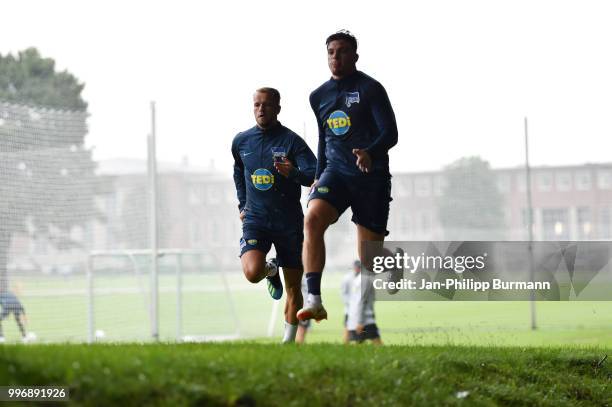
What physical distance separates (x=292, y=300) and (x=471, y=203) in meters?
10.4

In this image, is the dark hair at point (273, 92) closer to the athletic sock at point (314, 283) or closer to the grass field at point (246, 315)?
the athletic sock at point (314, 283)

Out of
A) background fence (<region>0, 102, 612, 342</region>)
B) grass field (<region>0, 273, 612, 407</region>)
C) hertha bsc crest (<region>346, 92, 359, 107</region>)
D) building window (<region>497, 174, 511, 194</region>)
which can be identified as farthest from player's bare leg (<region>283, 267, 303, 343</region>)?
building window (<region>497, 174, 511, 194</region>)

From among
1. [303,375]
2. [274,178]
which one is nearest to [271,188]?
[274,178]

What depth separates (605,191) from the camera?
20141 millimetres

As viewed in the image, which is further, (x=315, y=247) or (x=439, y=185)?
(x=439, y=185)

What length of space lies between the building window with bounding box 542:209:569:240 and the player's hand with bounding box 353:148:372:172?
10341 millimetres

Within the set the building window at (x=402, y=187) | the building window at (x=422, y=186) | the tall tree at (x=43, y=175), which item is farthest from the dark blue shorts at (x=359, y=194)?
the tall tree at (x=43, y=175)

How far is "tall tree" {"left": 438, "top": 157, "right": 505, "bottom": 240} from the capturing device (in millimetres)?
20047

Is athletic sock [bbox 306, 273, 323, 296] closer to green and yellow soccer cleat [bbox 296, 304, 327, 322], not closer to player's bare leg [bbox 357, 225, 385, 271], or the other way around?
green and yellow soccer cleat [bbox 296, 304, 327, 322]

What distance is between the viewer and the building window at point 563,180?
63.9 ft

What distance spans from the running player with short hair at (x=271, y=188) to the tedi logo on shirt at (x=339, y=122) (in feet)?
1.57

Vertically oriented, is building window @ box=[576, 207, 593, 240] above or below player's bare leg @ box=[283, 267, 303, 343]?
above

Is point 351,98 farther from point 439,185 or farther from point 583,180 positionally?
point 583,180

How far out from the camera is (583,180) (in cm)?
1983
